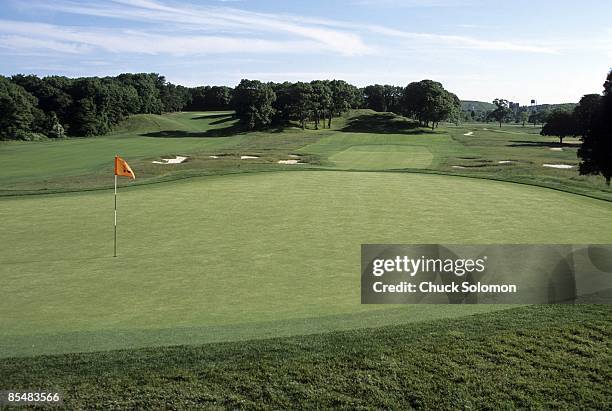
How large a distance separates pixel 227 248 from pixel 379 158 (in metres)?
37.4

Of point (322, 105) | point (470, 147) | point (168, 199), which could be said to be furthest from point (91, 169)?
point (322, 105)

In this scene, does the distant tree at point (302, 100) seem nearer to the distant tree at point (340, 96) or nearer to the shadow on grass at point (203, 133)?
the distant tree at point (340, 96)

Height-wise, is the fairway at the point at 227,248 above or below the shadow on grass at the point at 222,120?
below

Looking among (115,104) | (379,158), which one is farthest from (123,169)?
(115,104)

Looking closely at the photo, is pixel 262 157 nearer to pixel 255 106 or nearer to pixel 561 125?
pixel 255 106

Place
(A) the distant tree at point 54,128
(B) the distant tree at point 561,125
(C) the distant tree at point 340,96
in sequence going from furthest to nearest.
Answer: (C) the distant tree at point 340,96
(A) the distant tree at point 54,128
(B) the distant tree at point 561,125

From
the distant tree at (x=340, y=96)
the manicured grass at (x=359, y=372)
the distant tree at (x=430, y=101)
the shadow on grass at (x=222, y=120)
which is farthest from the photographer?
the distant tree at (x=340, y=96)

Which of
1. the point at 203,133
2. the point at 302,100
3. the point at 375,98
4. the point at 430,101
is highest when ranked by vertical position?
the point at 375,98

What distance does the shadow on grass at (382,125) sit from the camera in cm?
9512

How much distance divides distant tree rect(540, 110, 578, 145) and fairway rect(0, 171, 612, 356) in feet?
223

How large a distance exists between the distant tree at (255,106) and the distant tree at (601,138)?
72.6m

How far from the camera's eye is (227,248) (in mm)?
14633

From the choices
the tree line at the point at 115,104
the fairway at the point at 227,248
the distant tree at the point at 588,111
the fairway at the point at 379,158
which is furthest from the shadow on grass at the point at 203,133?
the fairway at the point at 227,248

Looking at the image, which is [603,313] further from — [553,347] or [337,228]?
[337,228]
